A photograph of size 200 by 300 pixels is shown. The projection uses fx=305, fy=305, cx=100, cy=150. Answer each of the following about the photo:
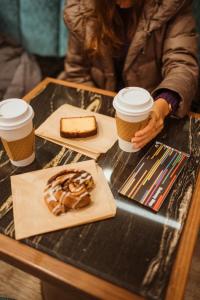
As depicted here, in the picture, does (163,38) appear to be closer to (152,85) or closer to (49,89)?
(152,85)

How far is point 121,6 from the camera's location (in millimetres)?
1229

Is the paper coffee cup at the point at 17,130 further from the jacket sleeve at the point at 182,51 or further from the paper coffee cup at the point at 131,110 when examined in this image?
the jacket sleeve at the point at 182,51

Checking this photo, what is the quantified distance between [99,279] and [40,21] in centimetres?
155

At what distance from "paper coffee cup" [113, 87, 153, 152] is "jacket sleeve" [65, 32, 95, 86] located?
58cm

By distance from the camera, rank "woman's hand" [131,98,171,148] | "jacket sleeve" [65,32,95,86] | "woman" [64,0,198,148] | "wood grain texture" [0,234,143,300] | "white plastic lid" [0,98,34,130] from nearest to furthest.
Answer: "wood grain texture" [0,234,143,300] < "white plastic lid" [0,98,34,130] < "woman's hand" [131,98,171,148] < "woman" [64,0,198,148] < "jacket sleeve" [65,32,95,86]

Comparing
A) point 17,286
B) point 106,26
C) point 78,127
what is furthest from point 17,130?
point 17,286

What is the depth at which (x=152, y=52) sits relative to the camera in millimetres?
1290

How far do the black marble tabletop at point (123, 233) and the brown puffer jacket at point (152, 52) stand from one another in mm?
322

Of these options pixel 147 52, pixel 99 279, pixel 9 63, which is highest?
pixel 147 52

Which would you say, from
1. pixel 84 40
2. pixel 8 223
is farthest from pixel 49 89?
pixel 8 223

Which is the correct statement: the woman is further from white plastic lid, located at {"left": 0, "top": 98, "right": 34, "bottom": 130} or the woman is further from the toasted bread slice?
white plastic lid, located at {"left": 0, "top": 98, "right": 34, "bottom": 130}

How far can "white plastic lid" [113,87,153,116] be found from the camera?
2.68ft

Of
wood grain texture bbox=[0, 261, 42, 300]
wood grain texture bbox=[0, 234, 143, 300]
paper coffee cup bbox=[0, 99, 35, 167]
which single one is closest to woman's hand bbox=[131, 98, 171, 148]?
paper coffee cup bbox=[0, 99, 35, 167]

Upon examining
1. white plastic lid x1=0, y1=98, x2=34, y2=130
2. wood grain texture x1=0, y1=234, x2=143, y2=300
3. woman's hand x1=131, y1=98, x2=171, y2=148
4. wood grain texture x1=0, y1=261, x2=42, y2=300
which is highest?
white plastic lid x1=0, y1=98, x2=34, y2=130
